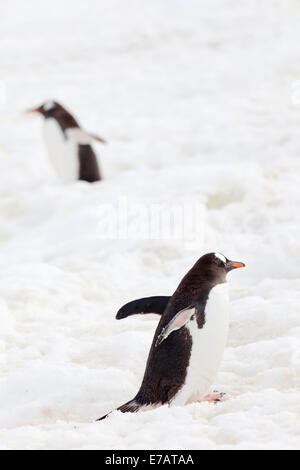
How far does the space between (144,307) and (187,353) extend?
0.32 meters

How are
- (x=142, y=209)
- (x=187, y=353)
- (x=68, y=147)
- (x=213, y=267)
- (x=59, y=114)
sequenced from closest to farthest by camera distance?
(x=187, y=353) < (x=213, y=267) < (x=142, y=209) < (x=68, y=147) < (x=59, y=114)

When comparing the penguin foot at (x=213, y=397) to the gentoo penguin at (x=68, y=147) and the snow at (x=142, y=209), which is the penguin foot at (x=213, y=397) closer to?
the snow at (x=142, y=209)

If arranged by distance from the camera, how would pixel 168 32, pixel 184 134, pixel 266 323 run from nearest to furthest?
pixel 266 323, pixel 184 134, pixel 168 32

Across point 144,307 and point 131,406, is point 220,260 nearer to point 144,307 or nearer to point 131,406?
point 144,307

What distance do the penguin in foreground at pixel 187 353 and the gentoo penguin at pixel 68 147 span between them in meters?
5.14

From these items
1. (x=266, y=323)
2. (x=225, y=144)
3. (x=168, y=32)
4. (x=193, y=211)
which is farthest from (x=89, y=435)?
(x=168, y=32)

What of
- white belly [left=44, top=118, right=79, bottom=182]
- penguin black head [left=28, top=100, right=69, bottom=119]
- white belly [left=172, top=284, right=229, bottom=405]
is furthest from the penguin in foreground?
penguin black head [left=28, top=100, right=69, bottom=119]

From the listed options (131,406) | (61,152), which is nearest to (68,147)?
(61,152)

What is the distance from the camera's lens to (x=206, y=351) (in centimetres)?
324

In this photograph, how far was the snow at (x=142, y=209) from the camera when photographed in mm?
3418

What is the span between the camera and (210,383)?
131 inches

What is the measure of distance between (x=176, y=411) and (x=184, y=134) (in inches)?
259
